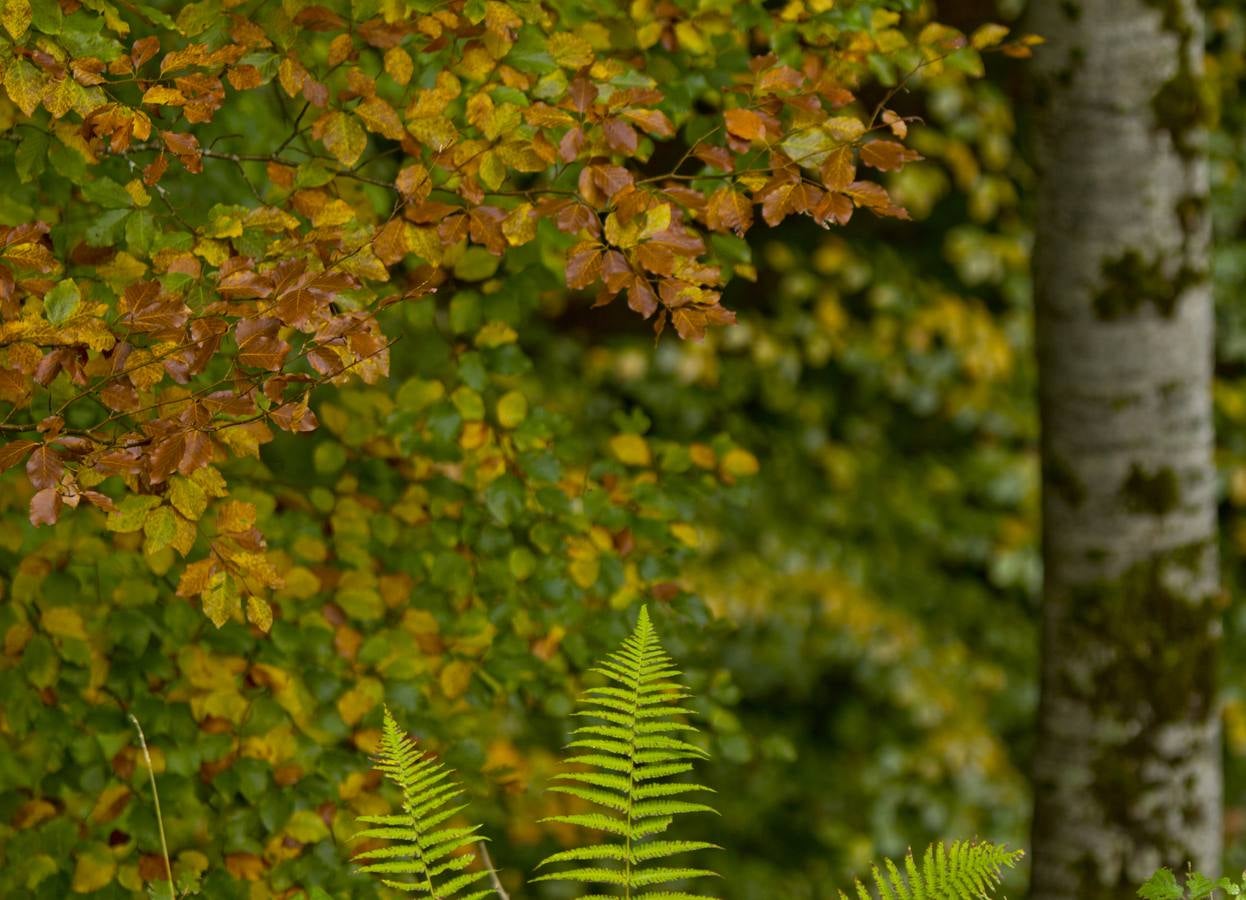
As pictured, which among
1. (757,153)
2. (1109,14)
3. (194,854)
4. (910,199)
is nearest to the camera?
(757,153)

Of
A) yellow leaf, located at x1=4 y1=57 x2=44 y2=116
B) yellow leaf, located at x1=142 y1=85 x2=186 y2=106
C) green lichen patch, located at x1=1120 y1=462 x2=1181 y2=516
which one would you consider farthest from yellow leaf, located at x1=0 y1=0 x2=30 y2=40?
green lichen patch, located at x1=1120 y1=462 x2=1181 y2=516

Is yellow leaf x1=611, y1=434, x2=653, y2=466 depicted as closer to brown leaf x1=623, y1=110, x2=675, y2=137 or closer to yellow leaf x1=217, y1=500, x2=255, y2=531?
brown leaf x1=623, y1=110, x2=675, y2=137

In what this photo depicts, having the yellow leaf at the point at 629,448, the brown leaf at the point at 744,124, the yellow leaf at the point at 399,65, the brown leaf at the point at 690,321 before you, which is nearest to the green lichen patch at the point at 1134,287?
the yellow leaf at the point at 629,448

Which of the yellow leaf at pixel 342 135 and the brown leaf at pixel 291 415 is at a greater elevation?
the yellow leaf at pixel 342 135

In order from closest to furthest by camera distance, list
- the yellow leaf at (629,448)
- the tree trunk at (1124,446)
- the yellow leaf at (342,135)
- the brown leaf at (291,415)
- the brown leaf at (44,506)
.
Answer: the brown leaf at (44,506) < the brown leaf at (291,415) < the yellow leaf at (342,135) < the yellow leaf at (629,448) < the tree trunk at (1124,446)

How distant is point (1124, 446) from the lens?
3.15 m

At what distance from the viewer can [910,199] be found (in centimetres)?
531

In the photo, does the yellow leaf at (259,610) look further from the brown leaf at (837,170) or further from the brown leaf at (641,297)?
the brown leaf at (837,170)

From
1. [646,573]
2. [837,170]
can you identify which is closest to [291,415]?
[837,170]

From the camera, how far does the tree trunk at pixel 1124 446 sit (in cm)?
310

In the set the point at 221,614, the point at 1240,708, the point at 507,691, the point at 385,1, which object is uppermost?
the point at 385,1

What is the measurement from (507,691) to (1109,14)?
1.90 meters

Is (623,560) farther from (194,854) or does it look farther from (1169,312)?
(1169,312)

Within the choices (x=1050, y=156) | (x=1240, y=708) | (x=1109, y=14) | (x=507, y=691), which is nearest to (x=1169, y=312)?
(x=1050, y=156)
